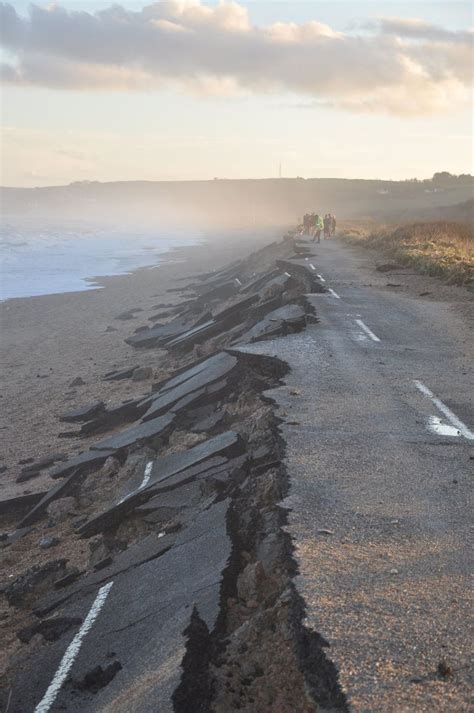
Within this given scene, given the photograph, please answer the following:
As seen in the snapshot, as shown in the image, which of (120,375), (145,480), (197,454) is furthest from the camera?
(120,375)

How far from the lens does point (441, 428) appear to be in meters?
7.20

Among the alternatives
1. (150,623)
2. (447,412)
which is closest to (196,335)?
(447,412)

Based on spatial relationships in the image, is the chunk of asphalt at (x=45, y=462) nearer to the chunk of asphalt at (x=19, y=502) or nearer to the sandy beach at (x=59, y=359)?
the sandy beach at (x=59, y=359)

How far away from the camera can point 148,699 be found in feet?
12.3

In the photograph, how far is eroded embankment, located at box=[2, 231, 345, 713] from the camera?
150 inches

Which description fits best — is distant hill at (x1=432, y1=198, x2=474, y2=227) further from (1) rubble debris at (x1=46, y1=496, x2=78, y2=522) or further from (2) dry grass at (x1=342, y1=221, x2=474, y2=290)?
(1) rubble debris at (x1=46, y1=496, x2=78, y2=522)

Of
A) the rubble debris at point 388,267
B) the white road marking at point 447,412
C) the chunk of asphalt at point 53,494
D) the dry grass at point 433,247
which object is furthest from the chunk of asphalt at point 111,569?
the rubble debris at point 388,267

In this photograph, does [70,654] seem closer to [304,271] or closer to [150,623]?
[150,623]

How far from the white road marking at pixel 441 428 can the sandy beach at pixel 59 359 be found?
4603 millimetres

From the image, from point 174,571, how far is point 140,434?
4112 mm

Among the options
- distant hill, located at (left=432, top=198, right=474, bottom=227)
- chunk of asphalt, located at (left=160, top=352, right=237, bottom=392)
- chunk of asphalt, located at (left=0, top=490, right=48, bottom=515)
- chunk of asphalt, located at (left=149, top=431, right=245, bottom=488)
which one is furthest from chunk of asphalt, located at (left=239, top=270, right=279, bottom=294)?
distant hill, located at (left=432, top=198, right=474, bottom=227)

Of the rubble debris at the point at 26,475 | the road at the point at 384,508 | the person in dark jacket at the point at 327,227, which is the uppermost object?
the person in dark jacket at the point at 327,227

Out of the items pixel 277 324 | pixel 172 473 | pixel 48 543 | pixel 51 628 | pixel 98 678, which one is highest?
pixel 277 324

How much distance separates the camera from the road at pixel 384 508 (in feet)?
11.4
